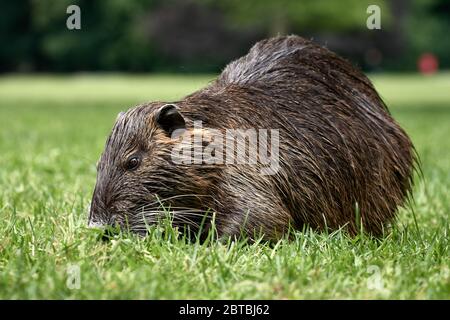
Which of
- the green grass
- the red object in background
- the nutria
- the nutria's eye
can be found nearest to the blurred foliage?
the red object in background

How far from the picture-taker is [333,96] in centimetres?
440

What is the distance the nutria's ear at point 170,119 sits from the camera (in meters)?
3.75

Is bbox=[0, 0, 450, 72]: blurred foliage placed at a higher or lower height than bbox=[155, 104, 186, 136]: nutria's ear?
lower

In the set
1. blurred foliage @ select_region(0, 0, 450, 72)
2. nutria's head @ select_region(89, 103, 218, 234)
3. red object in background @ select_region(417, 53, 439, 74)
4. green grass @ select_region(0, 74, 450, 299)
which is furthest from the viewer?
red object in background @ select_region(417, 53, 439, 74)

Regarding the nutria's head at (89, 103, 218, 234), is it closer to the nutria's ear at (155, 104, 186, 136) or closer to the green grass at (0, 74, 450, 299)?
the nutria's ear at (155, 104, 186, 136)

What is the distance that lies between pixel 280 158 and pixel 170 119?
618 mm

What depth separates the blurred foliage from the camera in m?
41.3

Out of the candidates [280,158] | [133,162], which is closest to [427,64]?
[280,158]

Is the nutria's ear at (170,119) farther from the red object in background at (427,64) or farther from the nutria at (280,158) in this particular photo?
the red object in background at (427,64)

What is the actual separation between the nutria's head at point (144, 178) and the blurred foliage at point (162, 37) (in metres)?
33.4

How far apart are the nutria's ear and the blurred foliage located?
3334cm

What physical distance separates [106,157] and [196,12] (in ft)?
125

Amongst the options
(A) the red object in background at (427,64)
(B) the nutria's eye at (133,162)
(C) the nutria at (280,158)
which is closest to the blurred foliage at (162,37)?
(A) the red object in background at (427,64)
